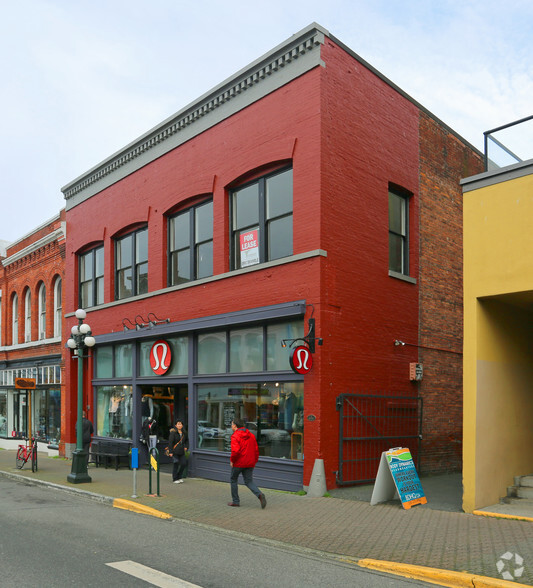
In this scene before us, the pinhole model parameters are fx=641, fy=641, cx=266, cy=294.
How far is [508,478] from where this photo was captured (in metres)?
11.7

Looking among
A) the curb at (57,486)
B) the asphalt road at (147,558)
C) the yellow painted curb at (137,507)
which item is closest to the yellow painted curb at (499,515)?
the asphalt road at (147,558)

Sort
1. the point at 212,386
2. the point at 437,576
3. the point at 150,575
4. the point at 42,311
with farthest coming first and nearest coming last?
1. the point at 42,311
2. the point at 212,386
3. the point at 437,576
4. the point at 150,575

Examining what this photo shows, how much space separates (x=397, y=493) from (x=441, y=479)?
383cm

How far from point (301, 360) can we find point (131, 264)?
894 cm

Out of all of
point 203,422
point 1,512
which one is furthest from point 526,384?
point 1,512

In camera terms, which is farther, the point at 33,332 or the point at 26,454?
the point at 33,332

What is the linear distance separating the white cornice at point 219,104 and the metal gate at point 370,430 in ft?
24.4

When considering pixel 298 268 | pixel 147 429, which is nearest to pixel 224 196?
pixel 298 268

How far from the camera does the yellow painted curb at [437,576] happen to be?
7.00 m

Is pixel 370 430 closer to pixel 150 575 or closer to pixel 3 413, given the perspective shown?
pixel 150 575

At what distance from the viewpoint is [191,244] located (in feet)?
57.2

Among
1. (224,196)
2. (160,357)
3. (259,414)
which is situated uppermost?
(224,196)

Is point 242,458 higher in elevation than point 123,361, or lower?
lower

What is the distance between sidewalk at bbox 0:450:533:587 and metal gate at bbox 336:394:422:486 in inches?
22.2
